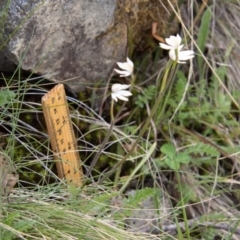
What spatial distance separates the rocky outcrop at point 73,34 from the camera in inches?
69.0

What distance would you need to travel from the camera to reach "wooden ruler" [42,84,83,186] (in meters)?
1.67

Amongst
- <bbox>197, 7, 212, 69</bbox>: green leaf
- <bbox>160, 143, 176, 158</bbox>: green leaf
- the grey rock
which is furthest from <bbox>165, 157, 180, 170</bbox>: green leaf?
<bbox>197, 7, 212, 69</bbox>: green leaf

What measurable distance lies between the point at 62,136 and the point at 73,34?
32 cm

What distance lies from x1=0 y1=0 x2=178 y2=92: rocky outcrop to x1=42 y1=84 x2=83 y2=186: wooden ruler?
0.13m

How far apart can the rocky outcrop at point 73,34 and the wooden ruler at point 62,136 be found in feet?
0.42

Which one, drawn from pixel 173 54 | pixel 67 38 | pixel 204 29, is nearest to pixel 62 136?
pixel 67 38

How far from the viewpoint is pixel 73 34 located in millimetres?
1860

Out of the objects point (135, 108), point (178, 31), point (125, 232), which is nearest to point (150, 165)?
point (135, 108)

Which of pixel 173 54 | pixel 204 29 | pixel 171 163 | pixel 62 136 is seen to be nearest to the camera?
pixel 173 54

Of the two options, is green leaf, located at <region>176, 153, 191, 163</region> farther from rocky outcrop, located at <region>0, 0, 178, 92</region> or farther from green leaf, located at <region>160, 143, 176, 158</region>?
rocky outcrop, located at <region>0, 0, 178, 92</region>

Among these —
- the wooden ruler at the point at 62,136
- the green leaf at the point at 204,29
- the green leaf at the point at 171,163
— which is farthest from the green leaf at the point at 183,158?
the green leaf at the point at 204,29

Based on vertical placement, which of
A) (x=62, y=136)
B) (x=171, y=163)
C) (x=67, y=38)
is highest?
(x=67, y=38)

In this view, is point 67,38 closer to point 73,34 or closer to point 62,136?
point 73,34

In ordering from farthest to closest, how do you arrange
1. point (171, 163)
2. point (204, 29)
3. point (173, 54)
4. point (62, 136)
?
1. point (204, 29)
2. point (171, 163)
3. point (62, 136)
4. point (173, 54)
